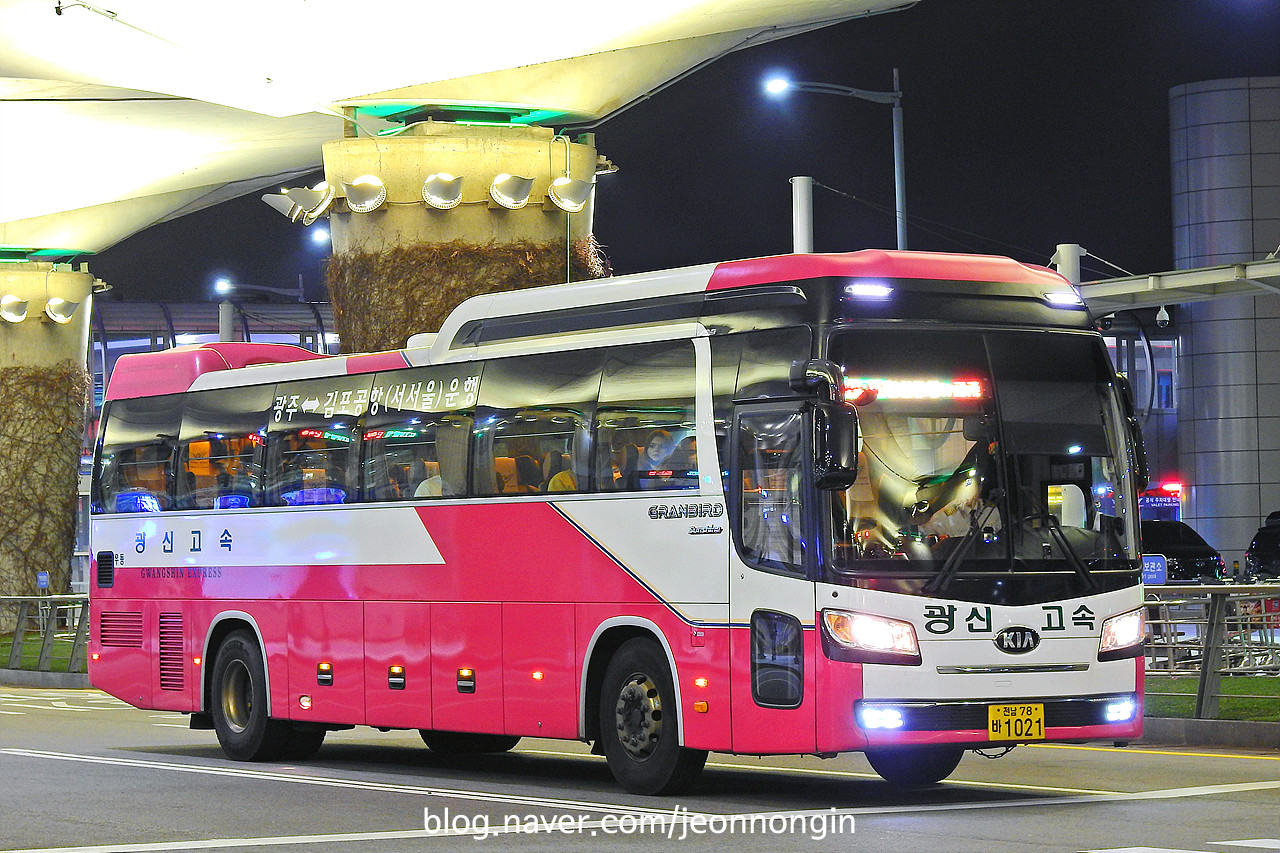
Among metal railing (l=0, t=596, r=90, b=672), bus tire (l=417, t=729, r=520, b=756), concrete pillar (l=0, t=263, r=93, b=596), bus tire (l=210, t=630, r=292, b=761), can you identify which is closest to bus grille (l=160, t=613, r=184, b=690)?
bus tire (l=210, t=630, r=292, b=761)

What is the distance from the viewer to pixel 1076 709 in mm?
13547

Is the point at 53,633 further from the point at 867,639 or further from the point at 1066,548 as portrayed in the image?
the point at 1066,548

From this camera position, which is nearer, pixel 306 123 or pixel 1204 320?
pixel 306 123

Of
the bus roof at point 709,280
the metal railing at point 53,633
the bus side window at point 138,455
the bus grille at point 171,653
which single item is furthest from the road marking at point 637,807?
the metal railing at point 53,633

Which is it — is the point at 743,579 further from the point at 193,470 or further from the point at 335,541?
the point at 193,470

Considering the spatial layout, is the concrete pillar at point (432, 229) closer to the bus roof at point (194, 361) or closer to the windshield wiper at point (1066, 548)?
the bus roof at point (194, 361)

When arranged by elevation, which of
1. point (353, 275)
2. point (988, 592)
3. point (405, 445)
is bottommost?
point (988, 592)

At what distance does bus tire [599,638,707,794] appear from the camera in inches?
560

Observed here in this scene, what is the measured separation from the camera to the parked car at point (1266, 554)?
46281mm

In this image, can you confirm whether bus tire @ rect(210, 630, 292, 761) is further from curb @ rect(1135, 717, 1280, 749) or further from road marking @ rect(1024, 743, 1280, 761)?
curb @ rect(1135, 717, 1280, 749)

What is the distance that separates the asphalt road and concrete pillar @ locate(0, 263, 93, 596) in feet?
93.0

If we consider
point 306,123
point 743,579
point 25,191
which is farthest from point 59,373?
point 743,579

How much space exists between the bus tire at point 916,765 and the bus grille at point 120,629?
8416 mm

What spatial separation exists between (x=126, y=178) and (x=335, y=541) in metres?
25.0
